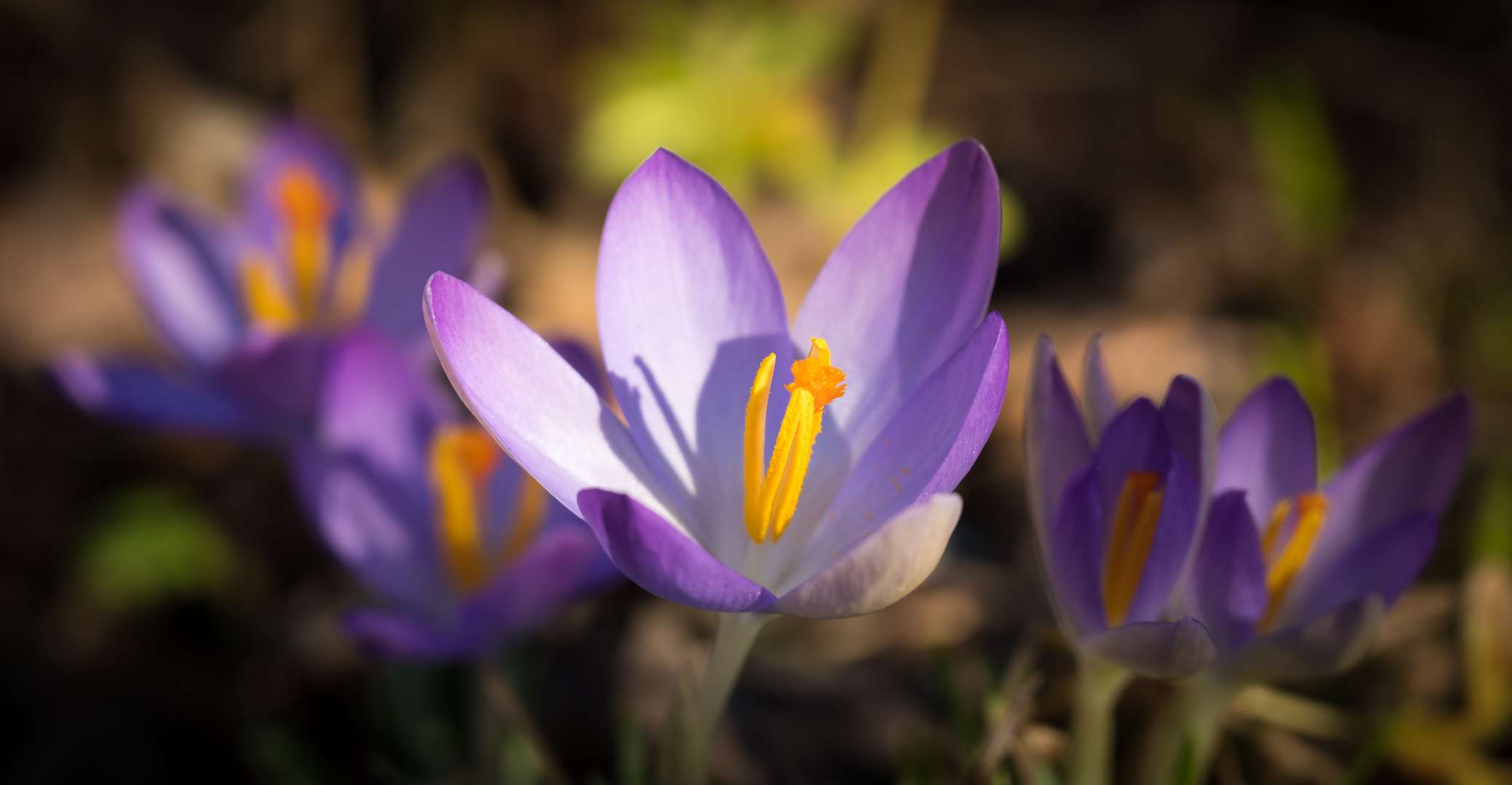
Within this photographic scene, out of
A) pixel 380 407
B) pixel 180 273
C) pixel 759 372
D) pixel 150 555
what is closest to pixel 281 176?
pixel 180 273

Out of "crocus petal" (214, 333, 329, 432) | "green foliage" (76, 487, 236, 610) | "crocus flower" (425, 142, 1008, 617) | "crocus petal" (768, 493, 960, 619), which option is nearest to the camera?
"crocus petal" (768, 493, 960, 619)

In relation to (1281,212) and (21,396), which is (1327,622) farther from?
(21,396)

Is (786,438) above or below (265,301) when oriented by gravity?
above

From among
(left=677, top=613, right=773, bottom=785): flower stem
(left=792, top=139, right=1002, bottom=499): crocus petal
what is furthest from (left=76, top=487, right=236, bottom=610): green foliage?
(left=792, top=139, right=1002, bottom=499): crocus petal

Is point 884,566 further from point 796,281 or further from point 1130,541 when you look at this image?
point 796,281

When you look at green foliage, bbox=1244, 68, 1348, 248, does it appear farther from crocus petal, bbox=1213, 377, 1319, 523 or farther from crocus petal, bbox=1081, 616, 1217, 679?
crocus petal, bbox=1081, 616, 1217, 679

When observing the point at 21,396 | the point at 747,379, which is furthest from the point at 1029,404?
the point at 21,396
